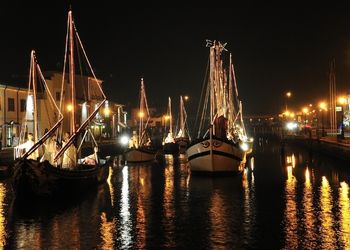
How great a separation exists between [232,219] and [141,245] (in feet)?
17.8

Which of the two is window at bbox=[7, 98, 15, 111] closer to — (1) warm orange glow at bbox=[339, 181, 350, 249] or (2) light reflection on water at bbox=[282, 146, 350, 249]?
(2) light reflection on water at bbox=[282, 146, 350, 249]

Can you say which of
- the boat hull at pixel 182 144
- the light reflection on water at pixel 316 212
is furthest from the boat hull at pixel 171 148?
the light reflection on water at pixel 316 212

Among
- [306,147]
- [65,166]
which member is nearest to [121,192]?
[65,166]

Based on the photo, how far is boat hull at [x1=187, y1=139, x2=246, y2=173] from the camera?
127 ft

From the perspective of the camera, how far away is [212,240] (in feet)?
58.3

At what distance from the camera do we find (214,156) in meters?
39.1

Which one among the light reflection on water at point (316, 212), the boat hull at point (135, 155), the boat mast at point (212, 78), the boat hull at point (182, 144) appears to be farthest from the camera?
the boat hull at point (182, 144)

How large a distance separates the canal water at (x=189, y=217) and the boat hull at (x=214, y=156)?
9.36 feet

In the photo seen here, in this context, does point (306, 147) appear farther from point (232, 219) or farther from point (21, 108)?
point (232, 219)

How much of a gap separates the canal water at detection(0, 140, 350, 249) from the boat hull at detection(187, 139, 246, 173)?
2854mm

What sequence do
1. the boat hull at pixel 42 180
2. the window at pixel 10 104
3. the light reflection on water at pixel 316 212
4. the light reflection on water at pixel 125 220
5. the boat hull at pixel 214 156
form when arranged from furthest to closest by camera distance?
the window at pixel 10 104 < the boat hull at pixel 214 156 < the boat hull at pixel 42 180 < the light reflection on water at pixel 125 220 < the light reflection on water at pixel 316 212

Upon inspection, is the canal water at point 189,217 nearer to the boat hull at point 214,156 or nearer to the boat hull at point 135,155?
the boat hull at point 214,156

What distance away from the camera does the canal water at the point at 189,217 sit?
1767 cm

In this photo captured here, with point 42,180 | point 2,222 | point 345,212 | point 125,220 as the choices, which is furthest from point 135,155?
point 345,212
